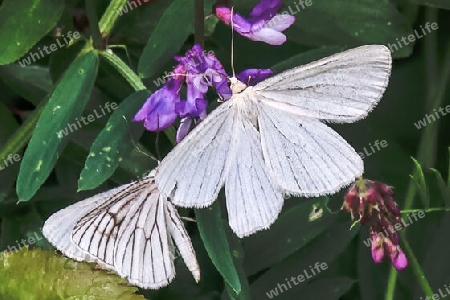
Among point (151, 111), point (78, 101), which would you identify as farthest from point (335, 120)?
point (78, 101)

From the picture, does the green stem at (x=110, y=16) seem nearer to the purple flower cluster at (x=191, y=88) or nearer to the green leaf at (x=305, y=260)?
Result: the purple flower cluster at (x=191, y=88)

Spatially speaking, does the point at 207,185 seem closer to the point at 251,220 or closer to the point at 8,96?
the point at 251,220

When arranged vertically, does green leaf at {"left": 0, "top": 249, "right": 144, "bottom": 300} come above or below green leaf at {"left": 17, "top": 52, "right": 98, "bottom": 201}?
below

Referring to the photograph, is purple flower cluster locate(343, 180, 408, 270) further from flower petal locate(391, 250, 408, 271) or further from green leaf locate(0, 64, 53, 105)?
green leaf locate(0, 64, 53, 105)

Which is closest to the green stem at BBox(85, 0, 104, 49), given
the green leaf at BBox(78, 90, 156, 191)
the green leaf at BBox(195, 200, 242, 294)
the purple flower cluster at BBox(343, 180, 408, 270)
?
the green leaf at BBox(78, 90, 156, 191)

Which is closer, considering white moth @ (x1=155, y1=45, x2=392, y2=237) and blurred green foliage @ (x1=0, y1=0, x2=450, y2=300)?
white moth @ (x1=155, y1=45, x2=392, y2=237)

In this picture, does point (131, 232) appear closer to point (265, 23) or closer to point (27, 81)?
point (265, 23)

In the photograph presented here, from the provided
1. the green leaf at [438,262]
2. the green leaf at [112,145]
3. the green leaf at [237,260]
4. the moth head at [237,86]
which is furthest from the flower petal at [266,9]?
the green leaf at [438,262]
